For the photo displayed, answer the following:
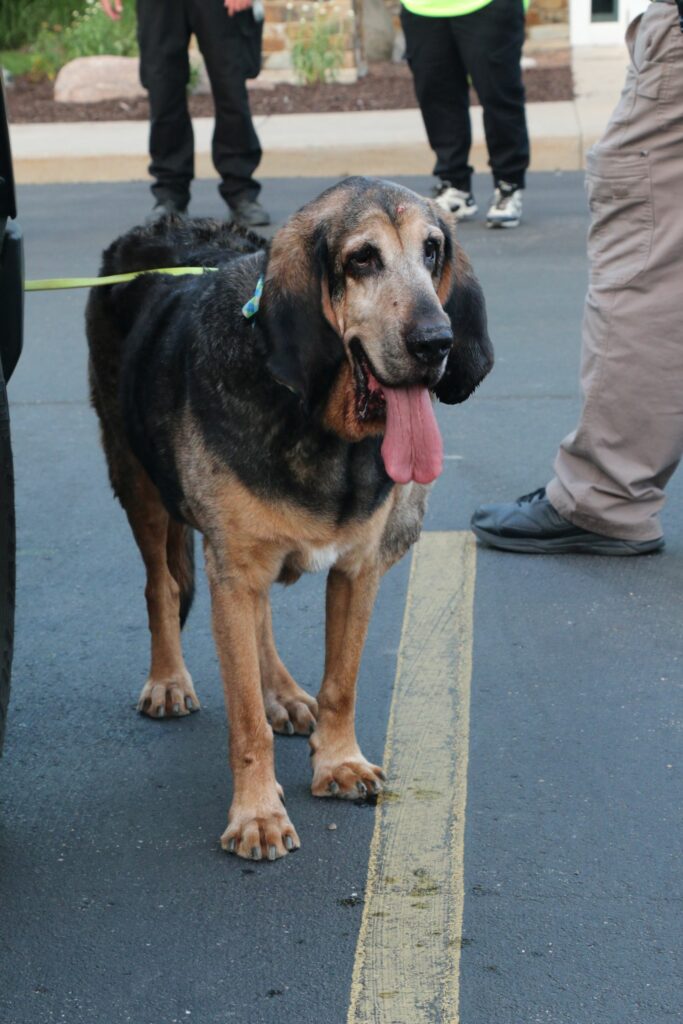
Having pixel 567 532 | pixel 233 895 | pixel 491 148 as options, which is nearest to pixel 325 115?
pixel 491 148

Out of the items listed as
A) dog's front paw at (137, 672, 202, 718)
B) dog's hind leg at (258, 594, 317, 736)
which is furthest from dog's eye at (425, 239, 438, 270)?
dog's front paw at (137, 672, 202, 718)

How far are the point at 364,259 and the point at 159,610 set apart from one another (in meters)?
1.36

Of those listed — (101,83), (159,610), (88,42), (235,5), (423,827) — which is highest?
(235,5)

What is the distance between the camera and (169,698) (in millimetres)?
3912

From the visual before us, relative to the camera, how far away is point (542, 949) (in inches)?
114

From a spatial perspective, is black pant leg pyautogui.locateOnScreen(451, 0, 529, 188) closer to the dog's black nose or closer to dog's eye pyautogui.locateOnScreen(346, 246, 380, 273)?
dog's eye pyautogui.locateOnScreen(346, 246, 380, 273)

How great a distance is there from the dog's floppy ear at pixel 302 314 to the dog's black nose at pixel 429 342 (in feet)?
0.71

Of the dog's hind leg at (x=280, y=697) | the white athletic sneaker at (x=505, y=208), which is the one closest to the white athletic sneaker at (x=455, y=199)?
the white athletic sneaker at (x=505, y=208)

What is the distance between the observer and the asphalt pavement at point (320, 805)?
9.26 feet

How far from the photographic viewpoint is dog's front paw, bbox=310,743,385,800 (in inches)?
138

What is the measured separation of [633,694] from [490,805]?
0.67 metres

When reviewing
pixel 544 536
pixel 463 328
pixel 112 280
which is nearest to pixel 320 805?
pixel 463 328

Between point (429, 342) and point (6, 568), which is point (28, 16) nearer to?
point (6, 568)

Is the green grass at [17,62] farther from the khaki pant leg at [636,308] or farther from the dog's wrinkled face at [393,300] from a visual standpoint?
the dog's wrinkled face at [393,300]
